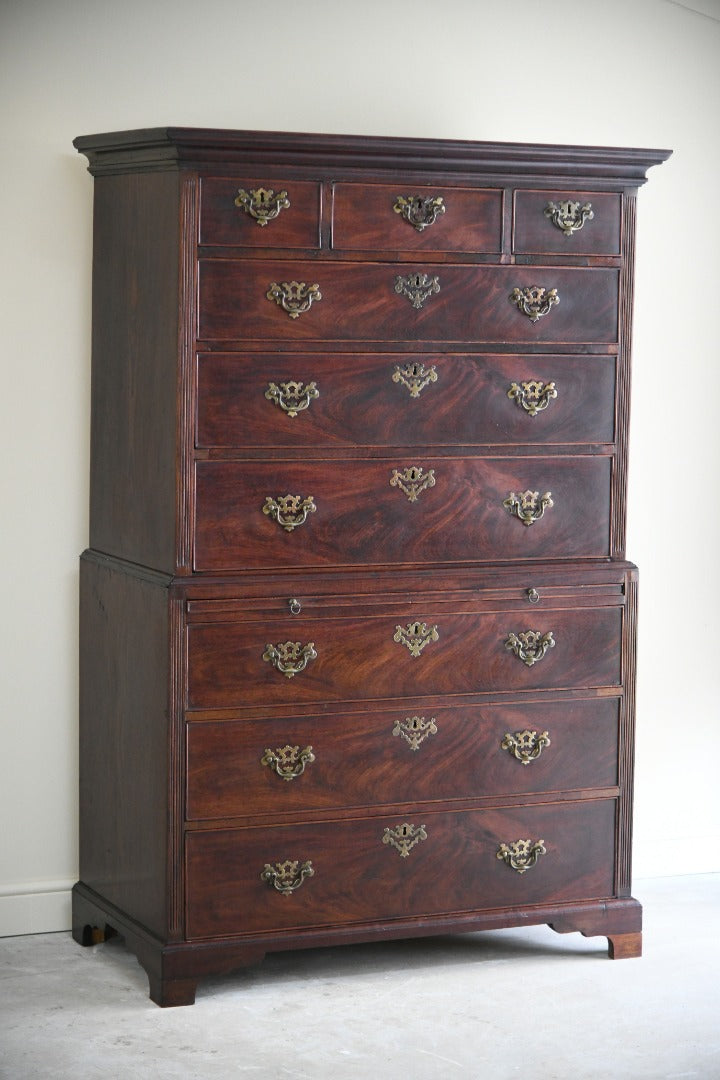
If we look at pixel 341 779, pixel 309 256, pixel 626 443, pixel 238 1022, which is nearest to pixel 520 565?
pixel 626 443

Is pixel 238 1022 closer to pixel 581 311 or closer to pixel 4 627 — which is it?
pixel 4 627

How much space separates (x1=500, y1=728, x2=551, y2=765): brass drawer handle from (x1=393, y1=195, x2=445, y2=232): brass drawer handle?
1.18 metres

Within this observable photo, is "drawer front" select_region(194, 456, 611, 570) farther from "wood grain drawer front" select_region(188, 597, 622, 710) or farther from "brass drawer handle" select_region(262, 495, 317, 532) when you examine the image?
"wood grain drawer front" select_region(188, 597, 622, 710)

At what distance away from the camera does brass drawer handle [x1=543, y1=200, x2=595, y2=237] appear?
3555mm

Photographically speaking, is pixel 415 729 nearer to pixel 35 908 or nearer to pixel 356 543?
pixel 356 543

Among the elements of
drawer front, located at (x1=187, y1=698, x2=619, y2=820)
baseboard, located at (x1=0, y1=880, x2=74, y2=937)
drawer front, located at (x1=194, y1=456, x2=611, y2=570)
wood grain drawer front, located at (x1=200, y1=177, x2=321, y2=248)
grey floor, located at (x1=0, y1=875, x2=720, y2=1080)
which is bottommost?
grey floor, located at (x1=0, y1=875, x2=720, y2=1080)

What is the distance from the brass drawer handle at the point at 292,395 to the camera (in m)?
3.39

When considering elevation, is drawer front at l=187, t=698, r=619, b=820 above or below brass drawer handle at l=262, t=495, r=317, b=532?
below

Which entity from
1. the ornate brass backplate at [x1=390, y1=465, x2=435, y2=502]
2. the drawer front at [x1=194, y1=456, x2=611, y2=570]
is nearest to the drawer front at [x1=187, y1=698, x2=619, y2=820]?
the drawer front at [x1=194, y1=456, x2=611, y2=570]

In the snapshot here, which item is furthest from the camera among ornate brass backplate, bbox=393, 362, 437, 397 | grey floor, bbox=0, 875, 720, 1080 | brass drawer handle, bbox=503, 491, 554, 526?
brass drawer handle, bbox=503, 491, 554, 526

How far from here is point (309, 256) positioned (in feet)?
11.1

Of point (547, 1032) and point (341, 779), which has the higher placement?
point (341, 779)

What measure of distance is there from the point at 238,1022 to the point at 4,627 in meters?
1.14

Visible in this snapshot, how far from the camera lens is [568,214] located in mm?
3562
